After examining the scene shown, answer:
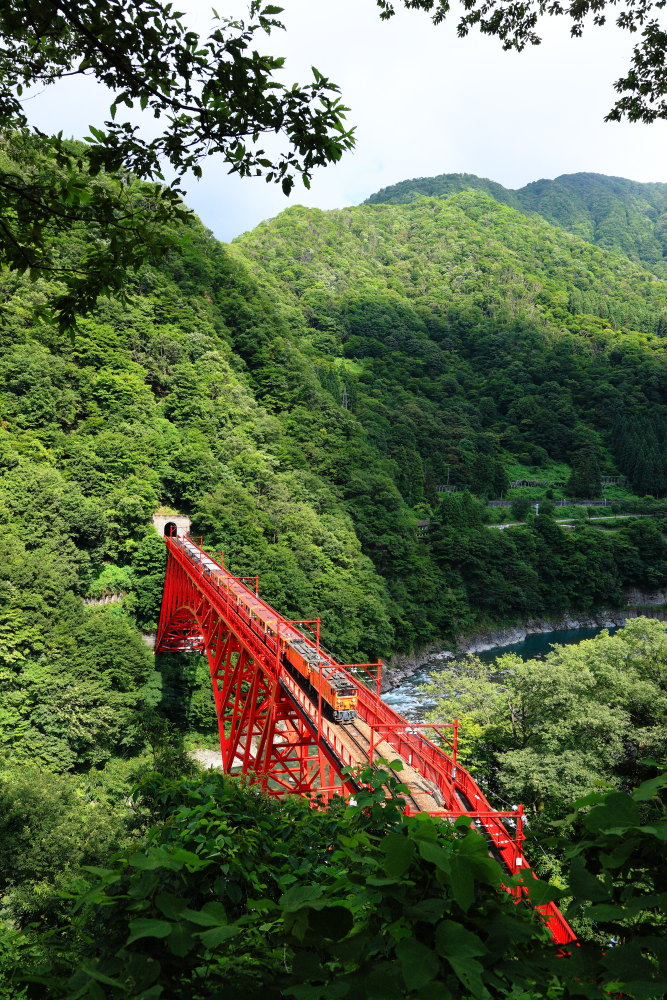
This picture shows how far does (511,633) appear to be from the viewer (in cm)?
4950

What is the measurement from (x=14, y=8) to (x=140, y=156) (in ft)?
3.26

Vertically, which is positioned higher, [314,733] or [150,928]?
[150,928]

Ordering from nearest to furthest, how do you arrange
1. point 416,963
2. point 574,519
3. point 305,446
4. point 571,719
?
1. point 416,963
2. point 571,719
3. point 305,446
4. point 574,519

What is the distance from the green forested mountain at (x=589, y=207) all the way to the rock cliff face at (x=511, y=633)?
119 meters

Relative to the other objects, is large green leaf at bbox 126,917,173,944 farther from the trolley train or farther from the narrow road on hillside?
the narrow road on hillside

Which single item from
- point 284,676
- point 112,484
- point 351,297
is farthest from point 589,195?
point 284,676

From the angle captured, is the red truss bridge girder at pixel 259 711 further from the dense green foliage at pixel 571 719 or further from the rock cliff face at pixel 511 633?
the rock cliff face at pixel 511 633

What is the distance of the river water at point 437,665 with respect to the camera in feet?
106

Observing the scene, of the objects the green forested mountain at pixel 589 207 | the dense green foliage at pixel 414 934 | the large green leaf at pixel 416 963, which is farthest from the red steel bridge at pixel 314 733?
the green forested mountain at pixel 589 207

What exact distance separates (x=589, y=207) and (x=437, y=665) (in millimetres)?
198376

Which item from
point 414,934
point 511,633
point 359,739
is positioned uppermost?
point 414,934

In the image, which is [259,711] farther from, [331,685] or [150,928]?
[150,928]

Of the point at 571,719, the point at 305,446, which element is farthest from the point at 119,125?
the point at 305,446

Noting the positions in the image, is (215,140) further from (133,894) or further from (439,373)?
(439,373)
